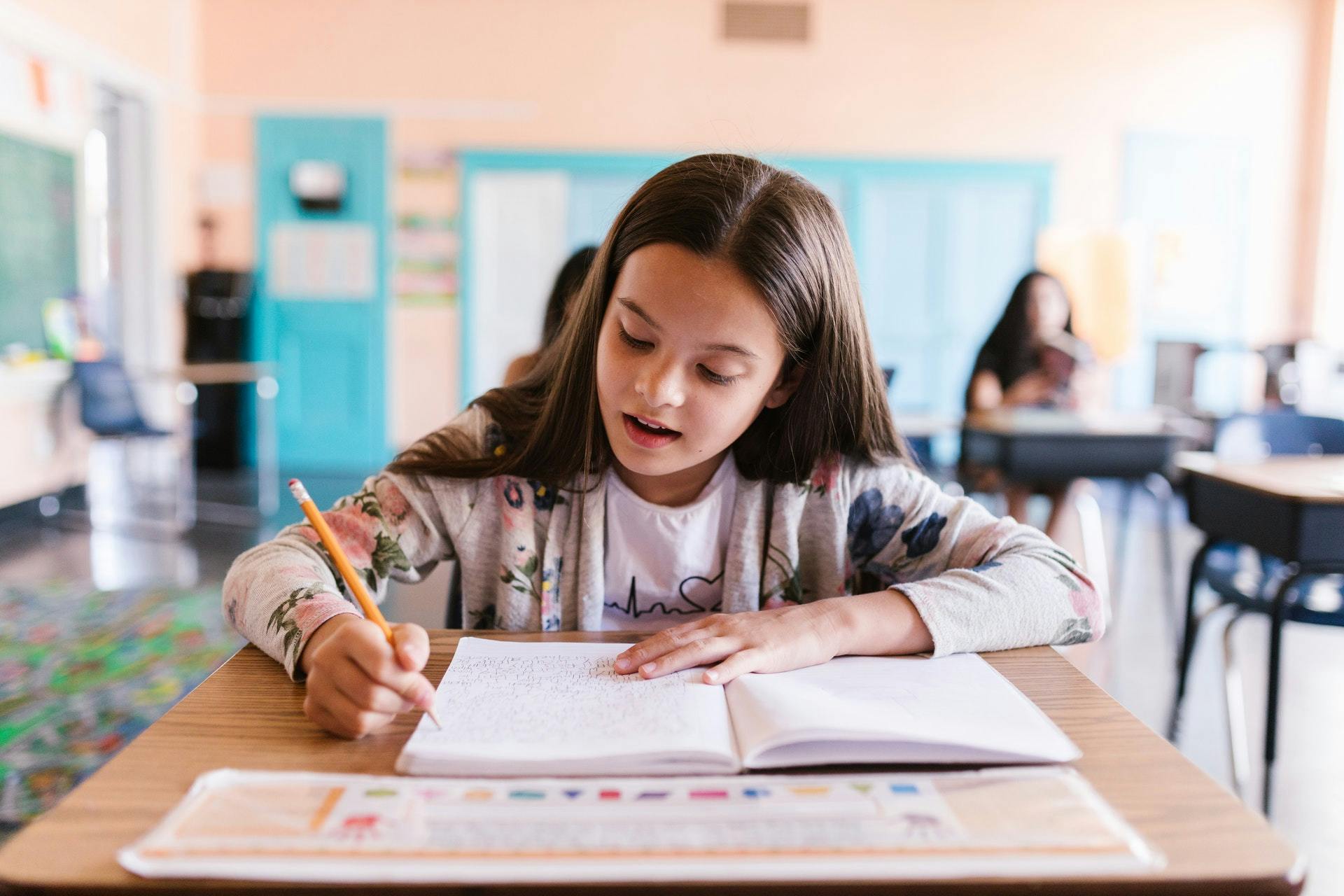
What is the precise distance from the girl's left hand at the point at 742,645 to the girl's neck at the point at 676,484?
0.32m

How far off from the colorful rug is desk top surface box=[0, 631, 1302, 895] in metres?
1.41

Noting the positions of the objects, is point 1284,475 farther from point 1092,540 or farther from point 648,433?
point 648,433

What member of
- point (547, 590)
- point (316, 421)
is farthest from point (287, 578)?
point (316, 421)

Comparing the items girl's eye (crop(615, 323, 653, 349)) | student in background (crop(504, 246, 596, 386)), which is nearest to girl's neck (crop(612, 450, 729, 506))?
girl's eye (crop(615, 323, 653, 349))

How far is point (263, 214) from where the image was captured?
6219 mm

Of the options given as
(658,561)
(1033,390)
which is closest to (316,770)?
(658,561)

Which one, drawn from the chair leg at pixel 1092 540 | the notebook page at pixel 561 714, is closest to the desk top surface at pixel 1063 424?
the chair leg at pixel 1092 540

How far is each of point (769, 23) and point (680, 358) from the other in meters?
5.85

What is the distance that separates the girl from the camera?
3.00 ft

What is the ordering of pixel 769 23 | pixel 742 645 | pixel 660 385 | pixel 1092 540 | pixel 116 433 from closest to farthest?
pixel 742 645 → pixel 660 385 → pixel 1092 540 → pixel 116 433 → pixel 769 23

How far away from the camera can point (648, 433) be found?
3.26 feet

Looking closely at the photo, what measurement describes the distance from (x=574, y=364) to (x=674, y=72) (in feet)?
18.2

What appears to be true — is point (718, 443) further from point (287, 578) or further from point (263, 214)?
point (263, 214)

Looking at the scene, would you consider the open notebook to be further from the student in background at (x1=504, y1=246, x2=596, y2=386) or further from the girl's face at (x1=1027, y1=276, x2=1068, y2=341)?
the girl's face at (x1=1027, y1=276, x2=1068, y2=341)
